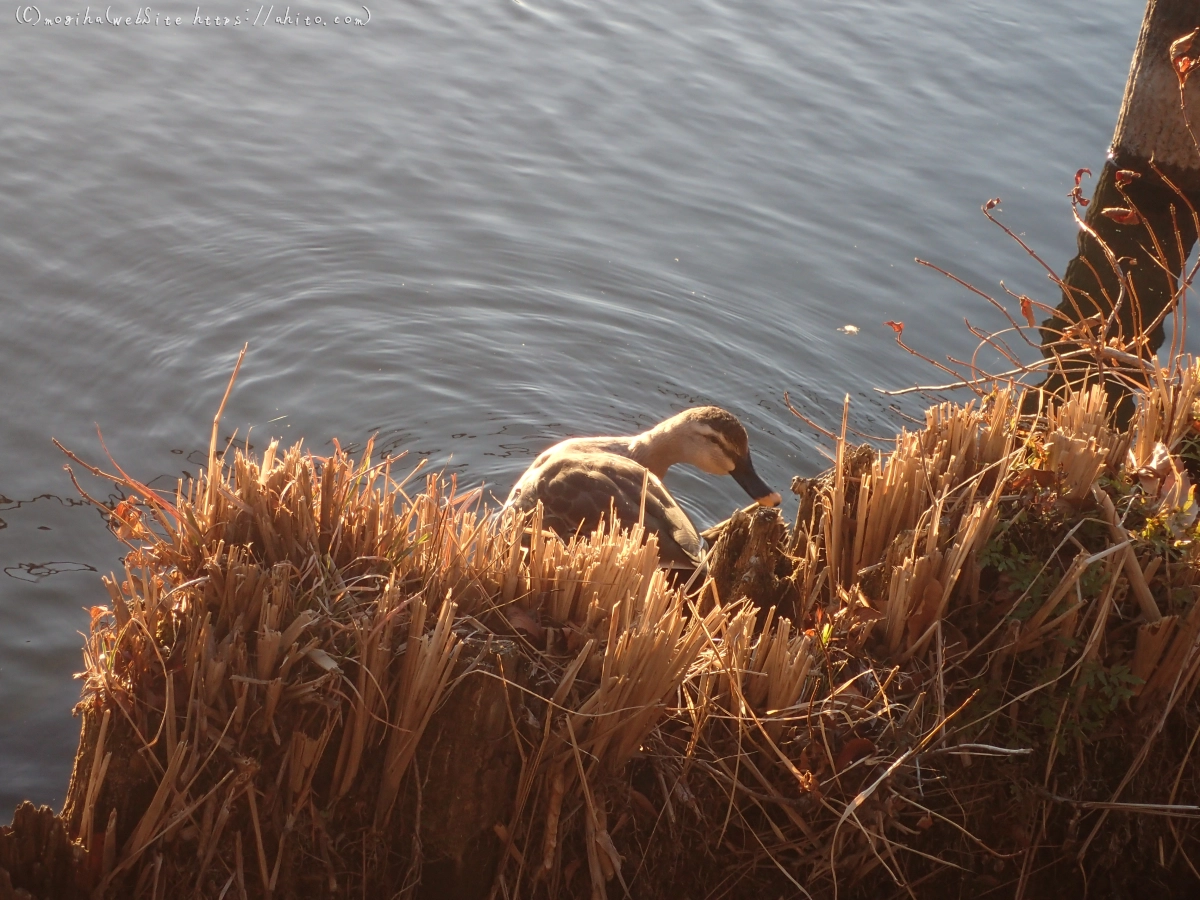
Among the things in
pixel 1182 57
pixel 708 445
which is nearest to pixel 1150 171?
pixel 708 445

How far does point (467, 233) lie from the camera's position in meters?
9.28

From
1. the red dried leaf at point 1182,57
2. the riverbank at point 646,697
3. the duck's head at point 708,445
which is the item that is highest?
the red dried leaf at point 1182,57

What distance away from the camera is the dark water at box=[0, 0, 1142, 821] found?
701cm

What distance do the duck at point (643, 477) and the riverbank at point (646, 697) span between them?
114cm

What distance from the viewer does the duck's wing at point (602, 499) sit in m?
5.68

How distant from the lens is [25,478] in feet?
20.4

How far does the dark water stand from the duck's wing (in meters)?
0.92

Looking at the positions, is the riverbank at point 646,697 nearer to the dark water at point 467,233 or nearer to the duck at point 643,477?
the duck at point 643,477

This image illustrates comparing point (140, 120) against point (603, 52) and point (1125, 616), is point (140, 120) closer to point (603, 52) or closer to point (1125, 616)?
point (603, 52)

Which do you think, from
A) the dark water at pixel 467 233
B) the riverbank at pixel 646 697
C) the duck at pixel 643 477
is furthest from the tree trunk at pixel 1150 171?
the riverbank at pixel 646 697

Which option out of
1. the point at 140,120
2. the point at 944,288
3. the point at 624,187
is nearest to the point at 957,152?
→ the point at 944,288

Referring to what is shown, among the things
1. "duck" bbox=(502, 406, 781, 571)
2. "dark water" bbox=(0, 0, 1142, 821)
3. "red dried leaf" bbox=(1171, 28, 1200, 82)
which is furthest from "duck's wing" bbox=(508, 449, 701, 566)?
"red dried leaf" bbox=(1171, 28, 1200, 82)

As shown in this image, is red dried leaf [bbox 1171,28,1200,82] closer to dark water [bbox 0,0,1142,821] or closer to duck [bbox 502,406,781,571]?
duck [bbox 502,406,781,571]

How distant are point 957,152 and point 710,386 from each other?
15.1 ft
